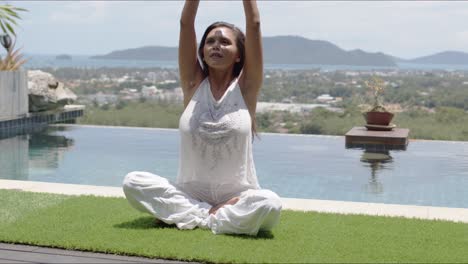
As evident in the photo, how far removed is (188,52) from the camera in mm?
3977

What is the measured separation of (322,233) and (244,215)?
529mm

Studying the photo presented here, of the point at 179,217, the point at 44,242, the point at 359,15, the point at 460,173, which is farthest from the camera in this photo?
the point at 359,15

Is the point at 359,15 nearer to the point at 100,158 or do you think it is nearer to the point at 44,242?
the point at 100,158

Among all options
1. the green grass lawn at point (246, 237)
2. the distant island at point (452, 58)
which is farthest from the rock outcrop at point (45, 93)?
the distant island at point (452, 58)

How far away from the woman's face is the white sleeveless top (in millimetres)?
146

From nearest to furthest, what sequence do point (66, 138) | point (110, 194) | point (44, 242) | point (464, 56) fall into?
1. point (44, 242)
2. point (110, 194)
3. point (66, 138)
4. point (464, 56)

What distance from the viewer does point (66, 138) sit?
34.8ft

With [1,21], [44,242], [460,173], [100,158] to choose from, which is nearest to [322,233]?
[44,242]

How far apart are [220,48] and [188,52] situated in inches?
7.6

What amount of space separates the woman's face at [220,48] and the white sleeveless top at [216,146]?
15cm

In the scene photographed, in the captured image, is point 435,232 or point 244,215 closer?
point 244,215

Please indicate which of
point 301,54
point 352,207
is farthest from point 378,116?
point 301,54

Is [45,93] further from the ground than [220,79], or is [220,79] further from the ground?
[220,79]

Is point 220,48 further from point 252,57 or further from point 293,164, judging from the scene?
point 293,164
